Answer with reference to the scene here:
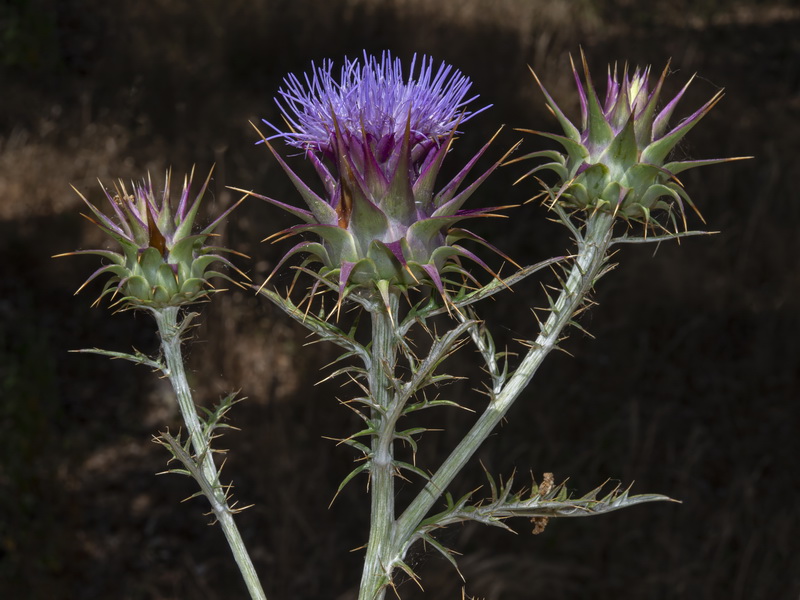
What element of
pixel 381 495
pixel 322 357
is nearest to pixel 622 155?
pixel 381 495

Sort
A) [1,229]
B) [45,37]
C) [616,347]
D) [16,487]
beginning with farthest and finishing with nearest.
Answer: [45,37] < [1,229] < [616,347] < [16,487]

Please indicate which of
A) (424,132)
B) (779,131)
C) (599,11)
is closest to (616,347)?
(779,131)

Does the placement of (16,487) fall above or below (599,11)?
below

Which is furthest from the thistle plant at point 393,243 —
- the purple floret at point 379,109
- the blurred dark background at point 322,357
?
the blurred dark background at point 322,357

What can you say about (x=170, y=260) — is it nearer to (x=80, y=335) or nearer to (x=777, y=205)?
(x=80, y=335)

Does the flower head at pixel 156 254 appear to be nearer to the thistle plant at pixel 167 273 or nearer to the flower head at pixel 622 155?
the thistle plant at pixel 167 273

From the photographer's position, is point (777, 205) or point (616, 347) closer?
point (616, 347)

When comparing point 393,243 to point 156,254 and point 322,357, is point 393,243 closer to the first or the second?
point 156,254

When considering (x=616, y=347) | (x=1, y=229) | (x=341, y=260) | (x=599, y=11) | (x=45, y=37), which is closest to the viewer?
(x=341, y=260)
